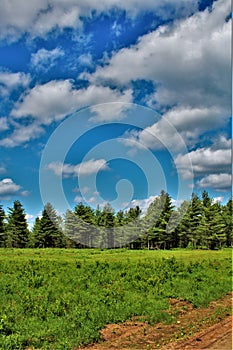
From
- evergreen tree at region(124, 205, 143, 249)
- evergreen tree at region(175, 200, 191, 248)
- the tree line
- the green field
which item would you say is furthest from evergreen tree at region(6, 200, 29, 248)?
the green field

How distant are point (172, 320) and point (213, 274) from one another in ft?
30.8

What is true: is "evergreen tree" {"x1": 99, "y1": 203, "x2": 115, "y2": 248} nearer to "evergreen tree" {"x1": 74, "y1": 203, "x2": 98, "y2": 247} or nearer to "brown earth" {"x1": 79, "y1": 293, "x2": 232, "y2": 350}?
"evergreen tree" {"x1": 74, "y1": 203, "x2": 98, "y2": 247}

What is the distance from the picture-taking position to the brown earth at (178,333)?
817 cm

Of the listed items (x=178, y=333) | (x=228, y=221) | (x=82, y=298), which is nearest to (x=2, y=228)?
(x=228, y=221)

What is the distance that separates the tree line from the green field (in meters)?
51.9

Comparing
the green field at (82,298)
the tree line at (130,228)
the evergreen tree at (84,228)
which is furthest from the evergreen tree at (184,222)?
the green field at (82,298)

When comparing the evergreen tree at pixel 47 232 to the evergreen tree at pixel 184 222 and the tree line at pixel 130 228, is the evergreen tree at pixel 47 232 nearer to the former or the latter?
the tree line at pixel 130 228

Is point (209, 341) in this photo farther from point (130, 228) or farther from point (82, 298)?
point (130, 228)

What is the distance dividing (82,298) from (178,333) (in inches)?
161

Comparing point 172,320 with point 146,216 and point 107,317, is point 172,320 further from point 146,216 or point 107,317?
point 146,216

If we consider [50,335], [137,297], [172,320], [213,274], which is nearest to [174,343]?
[172,320]

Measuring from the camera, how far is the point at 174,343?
8383 millimetres

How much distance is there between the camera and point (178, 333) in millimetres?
9203

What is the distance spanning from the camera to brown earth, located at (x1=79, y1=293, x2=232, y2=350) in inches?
322
